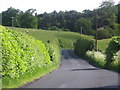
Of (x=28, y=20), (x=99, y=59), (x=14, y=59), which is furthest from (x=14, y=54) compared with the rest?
(x=28, y=20)

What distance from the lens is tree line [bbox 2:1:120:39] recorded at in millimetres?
113812

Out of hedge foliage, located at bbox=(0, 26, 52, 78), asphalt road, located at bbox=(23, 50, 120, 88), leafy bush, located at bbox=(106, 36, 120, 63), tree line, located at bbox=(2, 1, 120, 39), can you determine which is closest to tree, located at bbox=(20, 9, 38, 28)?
tree line, located at bbox=(2, 1, 120, 39)

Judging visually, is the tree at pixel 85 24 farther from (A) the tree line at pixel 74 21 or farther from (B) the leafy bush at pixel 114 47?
(B) the leafy bush at pixel 114 47

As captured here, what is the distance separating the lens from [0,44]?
560 inches

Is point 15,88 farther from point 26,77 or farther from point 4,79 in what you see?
point 26,77

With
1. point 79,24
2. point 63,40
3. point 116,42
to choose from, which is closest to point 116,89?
point 116,42

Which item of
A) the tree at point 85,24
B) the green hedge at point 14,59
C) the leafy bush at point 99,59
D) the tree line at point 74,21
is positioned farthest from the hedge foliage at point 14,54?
the tree at point 85,24

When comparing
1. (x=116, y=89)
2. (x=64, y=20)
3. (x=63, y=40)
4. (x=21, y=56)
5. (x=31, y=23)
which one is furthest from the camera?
(x=64, y=20)

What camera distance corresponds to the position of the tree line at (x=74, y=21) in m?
114

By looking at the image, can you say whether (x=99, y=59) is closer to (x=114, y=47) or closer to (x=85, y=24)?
(x=114, y=47)

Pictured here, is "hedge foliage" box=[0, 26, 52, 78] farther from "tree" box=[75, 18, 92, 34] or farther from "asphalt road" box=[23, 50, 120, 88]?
"tree" box=[75, 18, 92, 34]

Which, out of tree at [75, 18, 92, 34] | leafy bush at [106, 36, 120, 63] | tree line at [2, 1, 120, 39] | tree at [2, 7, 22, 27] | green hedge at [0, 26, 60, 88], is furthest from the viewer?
tree at [75, 18, 92, 34]

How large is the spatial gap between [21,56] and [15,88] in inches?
126

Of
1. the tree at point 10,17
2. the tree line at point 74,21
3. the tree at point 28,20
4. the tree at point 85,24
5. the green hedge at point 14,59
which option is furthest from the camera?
the tree at point 85,24
